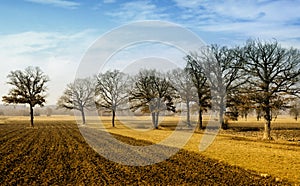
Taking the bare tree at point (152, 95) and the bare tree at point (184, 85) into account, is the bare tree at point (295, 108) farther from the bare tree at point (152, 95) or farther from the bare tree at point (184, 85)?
the bare tree at point (152, 95)

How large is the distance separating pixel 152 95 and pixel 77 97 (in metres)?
26.6

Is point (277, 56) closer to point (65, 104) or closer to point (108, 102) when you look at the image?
point (108, 102)

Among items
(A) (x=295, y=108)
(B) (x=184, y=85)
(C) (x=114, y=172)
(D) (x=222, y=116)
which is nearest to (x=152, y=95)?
(B) (x=184, y=85)

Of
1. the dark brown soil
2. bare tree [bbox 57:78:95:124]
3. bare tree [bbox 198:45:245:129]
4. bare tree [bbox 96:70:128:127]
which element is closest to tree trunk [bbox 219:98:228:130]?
bare tree [bbox 198:45:245:129]

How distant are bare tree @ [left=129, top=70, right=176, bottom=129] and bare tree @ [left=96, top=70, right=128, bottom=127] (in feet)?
11.5

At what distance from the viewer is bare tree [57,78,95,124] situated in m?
76.7

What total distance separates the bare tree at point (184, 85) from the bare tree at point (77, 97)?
2633 cm

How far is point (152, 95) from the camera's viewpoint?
193 ft

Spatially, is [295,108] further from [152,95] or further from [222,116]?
[152,95]

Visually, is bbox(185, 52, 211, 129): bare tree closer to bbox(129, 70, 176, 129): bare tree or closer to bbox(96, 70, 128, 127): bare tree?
bbox(129, 70, 176, 129): bare tree

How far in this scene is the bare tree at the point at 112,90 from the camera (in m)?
63.8

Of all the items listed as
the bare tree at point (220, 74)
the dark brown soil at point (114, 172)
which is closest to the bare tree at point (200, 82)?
the bare tree at point (220, 74)

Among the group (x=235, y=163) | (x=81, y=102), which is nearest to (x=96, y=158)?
(x=235, y=163)

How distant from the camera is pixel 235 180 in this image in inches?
577
